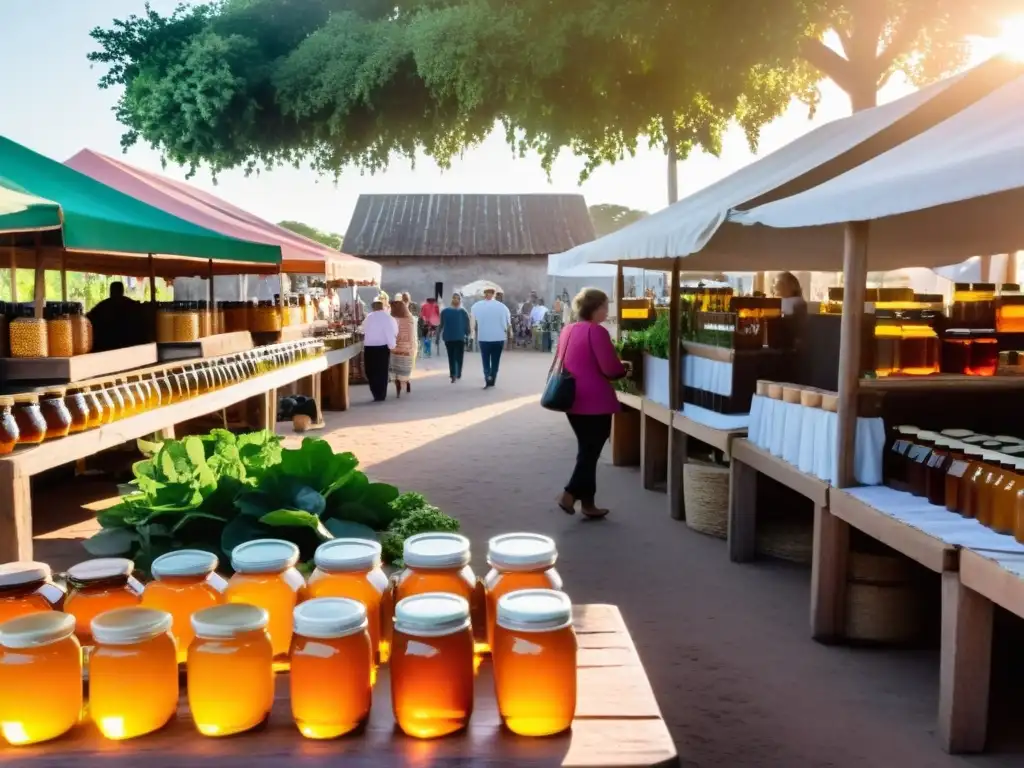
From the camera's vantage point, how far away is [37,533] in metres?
5.48

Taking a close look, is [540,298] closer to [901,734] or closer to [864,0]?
[864,0]

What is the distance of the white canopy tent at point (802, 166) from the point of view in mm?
4723

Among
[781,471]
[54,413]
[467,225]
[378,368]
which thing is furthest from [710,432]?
[467,225]

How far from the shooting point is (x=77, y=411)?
14.6 ft

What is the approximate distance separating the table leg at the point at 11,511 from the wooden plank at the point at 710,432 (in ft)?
11.4

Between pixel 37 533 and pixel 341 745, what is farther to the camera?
pixel 37 533

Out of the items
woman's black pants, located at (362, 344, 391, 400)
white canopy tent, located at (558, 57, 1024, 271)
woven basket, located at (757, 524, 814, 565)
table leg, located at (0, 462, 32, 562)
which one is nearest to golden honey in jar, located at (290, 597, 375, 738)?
table leg, located at (0, 462, 32, 562)

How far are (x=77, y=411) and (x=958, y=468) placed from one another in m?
3.89

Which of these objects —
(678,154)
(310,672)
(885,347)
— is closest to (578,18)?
(678,154)

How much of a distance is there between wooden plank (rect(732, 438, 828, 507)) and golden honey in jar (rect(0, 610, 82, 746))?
10.4 ft

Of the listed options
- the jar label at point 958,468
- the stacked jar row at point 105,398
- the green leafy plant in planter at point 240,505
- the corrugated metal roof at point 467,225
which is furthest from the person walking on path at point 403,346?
the corrugated metal roof at point 467,225

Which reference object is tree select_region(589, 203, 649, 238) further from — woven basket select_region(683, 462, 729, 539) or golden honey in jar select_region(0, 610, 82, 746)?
golden honey in jar select_region(0, 610, 82, 746)

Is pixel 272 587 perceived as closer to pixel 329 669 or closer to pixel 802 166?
pixel 329 669

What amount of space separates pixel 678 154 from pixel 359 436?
17.4ft
